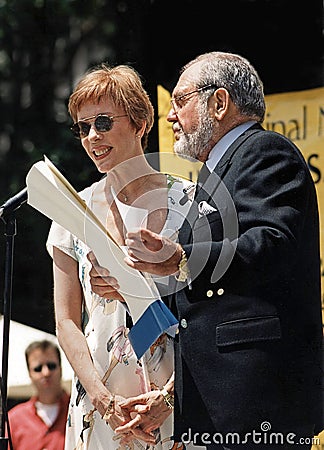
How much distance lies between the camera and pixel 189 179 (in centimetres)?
186

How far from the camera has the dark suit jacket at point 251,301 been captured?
61.3 inches

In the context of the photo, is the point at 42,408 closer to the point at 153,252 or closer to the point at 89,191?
the point at 89,191

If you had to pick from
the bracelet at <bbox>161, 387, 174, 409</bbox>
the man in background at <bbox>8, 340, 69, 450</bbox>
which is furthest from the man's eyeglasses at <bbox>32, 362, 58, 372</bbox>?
the bracelet at <bbox>161, 387, 174, 409</bbox>

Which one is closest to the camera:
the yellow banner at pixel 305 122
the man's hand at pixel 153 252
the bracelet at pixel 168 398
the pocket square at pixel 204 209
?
the man's hand at pixel 153 252

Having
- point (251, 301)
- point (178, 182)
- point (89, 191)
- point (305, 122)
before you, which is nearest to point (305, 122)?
point (305, 122)

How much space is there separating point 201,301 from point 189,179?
1.08ft

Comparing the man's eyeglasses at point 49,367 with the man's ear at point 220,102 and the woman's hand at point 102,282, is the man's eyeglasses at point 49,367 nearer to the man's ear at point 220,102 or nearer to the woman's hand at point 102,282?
the woman's hand at point 102,282

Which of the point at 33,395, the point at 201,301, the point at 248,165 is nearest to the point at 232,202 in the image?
the point at 248,165

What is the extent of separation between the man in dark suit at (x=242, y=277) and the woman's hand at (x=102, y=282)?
12 centimetres

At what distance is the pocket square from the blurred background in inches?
20.2

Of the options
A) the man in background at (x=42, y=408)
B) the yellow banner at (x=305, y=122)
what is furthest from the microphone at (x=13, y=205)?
the yellow banner at (x=305, y=122)

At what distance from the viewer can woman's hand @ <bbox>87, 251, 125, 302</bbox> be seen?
66.7 inches

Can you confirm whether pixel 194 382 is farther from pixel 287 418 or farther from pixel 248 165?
pixel 248 165

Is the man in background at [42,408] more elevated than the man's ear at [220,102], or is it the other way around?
the man's ear at [220,102]
